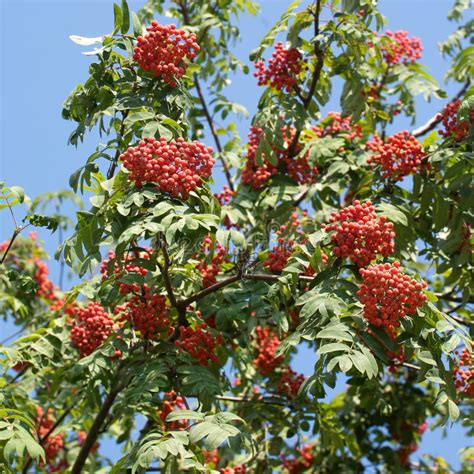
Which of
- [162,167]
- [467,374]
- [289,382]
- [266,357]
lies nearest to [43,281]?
[266,357]

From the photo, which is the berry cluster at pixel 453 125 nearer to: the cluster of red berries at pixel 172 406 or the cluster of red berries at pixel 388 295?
the cluster of red berries at pixel 388 295

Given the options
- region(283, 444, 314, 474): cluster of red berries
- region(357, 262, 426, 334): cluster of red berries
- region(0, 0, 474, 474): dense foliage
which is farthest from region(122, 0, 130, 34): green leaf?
region(283, 444, 314, 474): cluster of red berries

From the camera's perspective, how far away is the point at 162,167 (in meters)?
4.97

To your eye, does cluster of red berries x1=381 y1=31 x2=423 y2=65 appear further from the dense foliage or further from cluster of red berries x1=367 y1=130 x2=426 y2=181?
cluster of red berries x1=367 y1=130 x2=426 y2=181

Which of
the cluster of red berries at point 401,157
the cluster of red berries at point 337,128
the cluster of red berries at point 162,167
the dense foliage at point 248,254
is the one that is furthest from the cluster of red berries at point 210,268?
the cluster of red berries at point 337,128

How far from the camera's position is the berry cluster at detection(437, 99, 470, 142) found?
6082 millimetres

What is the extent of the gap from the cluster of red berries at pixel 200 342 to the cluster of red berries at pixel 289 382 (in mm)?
1429

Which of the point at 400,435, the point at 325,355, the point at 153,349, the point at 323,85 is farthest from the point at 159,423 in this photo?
the point at 400,435

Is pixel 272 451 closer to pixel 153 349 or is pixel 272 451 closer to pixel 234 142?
pixel 153 349

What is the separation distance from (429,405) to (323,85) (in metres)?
3.59

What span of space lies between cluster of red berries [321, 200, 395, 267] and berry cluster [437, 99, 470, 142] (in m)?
1.37

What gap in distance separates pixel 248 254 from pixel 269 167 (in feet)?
3.91

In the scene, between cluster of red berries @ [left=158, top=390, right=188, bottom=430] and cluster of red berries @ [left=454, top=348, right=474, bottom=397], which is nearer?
cluster of red berries @ [left=454, top=348, right=474, bottom=397]

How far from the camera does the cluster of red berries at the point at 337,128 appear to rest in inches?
292
